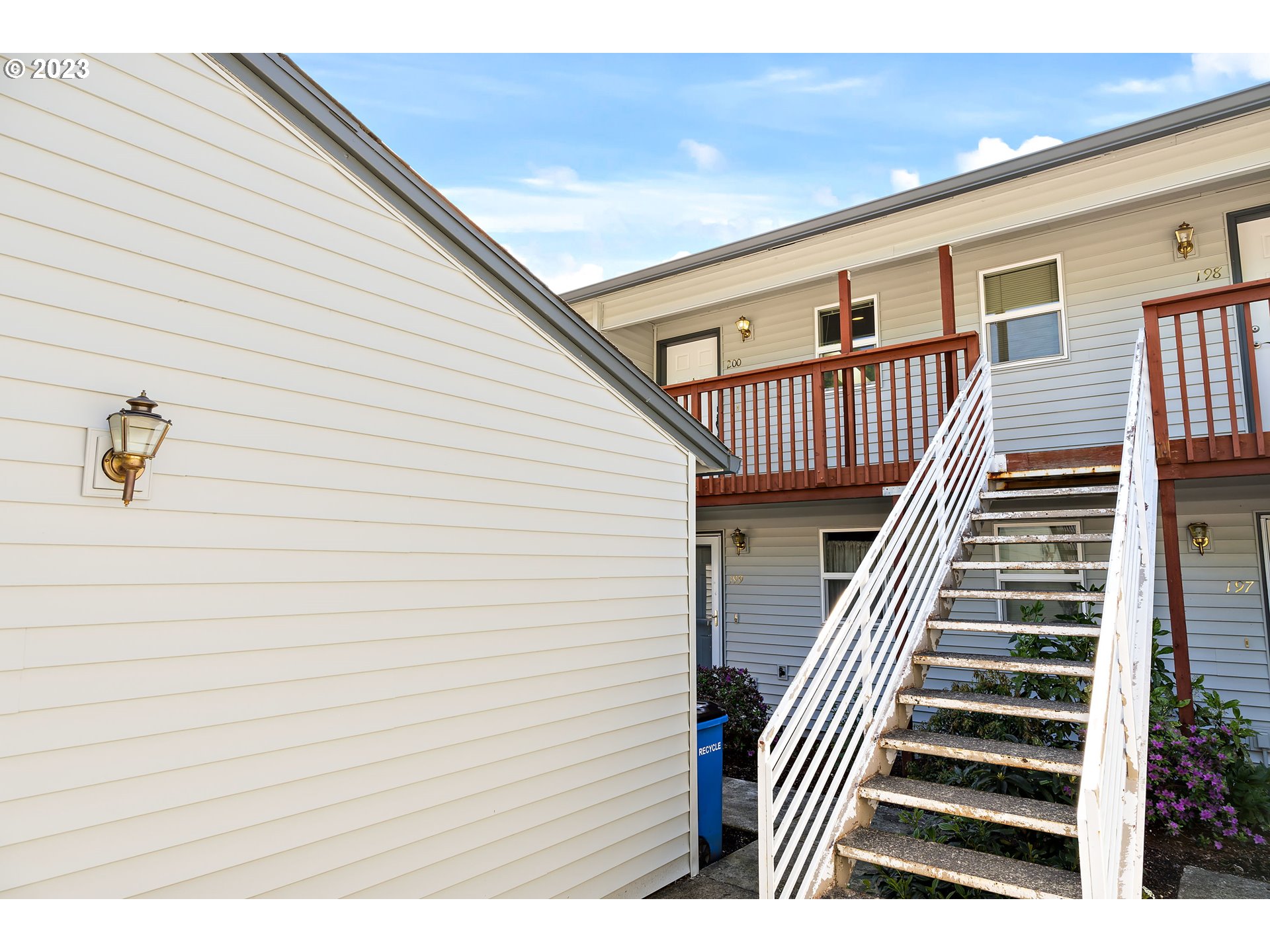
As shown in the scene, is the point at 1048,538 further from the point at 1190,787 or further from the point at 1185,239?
the point at 1185,239

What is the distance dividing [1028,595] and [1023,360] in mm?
3972

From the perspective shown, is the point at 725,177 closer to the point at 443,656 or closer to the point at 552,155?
the point at 552,155

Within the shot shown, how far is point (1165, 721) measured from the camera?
5.10 meters

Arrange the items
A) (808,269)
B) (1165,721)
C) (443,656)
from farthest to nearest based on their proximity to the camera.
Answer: (808,269)
(1165,721)
(443,656)

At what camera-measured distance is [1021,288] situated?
7.45 meters

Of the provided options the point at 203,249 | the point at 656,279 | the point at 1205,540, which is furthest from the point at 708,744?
the point at 656,279

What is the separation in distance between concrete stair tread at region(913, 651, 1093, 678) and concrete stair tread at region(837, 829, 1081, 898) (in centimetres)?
94

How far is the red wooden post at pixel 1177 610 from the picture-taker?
16.8 ft

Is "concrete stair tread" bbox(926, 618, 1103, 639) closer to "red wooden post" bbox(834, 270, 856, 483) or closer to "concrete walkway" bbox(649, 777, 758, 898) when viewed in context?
"concrete walkway" bbox(649, 777, 758, 898)

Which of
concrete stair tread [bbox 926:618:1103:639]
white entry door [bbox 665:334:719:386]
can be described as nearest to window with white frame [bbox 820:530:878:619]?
white entry door [bbox 665:334:719:386]

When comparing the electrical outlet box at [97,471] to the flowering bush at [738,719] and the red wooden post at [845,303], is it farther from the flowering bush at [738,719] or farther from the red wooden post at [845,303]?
the red wooden post at [845,303]

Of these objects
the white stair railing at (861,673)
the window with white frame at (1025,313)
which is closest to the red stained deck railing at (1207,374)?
the window with white frame at (1025,313)

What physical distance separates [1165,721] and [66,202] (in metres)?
6.65
